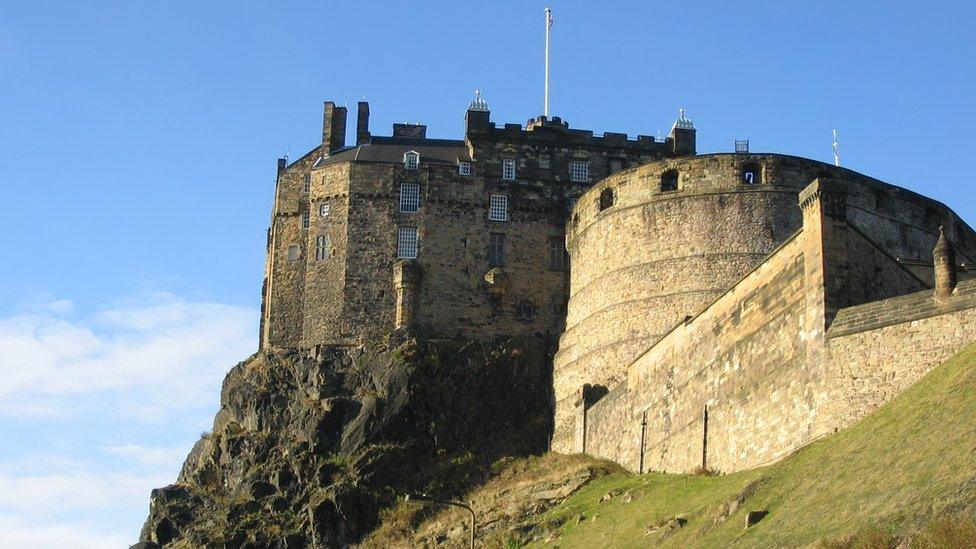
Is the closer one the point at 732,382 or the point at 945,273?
the point at 945,273

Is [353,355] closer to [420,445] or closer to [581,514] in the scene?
[420,445]

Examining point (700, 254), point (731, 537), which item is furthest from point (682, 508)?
point (700, 254)

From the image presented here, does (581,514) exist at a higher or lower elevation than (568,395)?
lower

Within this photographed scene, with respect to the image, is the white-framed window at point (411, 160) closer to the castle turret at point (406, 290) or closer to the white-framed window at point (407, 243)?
the white-framed window at point (407, 243)

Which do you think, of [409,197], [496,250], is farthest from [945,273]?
[409,197]

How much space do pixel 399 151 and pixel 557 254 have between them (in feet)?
28.2

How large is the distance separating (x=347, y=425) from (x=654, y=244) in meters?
13.2

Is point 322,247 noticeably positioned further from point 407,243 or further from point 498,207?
point 498,207

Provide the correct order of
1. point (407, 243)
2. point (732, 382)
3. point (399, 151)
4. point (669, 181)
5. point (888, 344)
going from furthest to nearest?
point (399, 151) < point (407, 243) < point (669, 181) < point (732, 382) < point (888, 344)

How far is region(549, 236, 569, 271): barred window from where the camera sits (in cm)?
6188

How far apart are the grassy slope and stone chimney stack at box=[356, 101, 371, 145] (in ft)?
96.6

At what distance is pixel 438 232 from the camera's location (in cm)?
6231

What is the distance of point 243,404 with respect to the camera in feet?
198

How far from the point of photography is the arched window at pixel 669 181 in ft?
181
